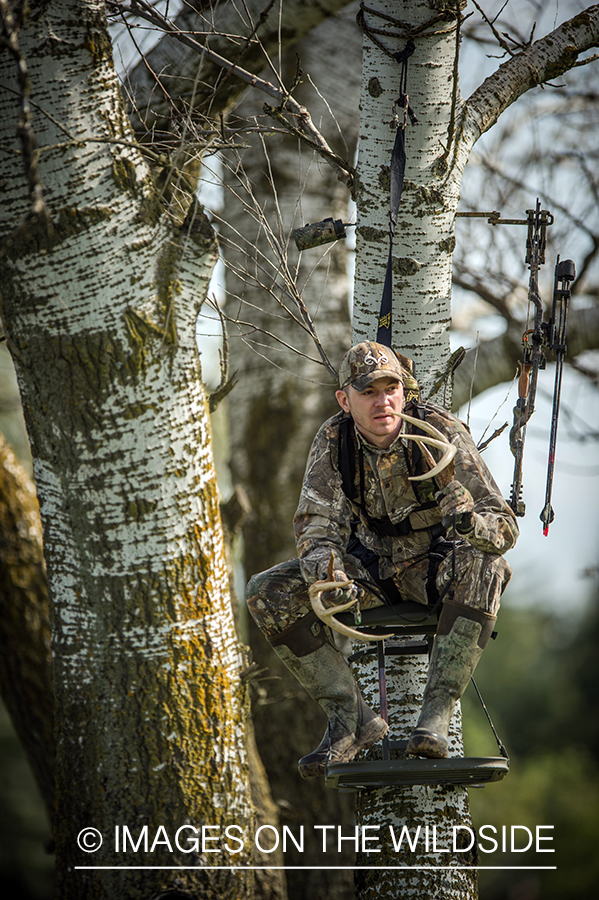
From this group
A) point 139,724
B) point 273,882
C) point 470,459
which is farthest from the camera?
point 273,882

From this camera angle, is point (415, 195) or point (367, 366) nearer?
point (367, 366)

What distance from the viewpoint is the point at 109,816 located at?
3.49 meters

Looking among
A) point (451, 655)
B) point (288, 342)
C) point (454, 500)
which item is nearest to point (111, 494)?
point (454, 500)

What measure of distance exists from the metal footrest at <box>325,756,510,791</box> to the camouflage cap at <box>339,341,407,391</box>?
1.50m

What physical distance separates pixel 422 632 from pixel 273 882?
8.09 ft

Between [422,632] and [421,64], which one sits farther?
[421,64]

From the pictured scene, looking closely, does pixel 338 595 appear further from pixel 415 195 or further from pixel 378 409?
pixel 415 195

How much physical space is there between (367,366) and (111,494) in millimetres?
1289

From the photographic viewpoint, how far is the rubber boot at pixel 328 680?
331cm

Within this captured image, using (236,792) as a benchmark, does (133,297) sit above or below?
above

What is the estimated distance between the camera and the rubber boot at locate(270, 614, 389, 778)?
3.31 m

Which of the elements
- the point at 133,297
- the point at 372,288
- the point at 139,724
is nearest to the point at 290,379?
the point at 372,288

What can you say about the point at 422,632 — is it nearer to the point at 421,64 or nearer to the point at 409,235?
the point at 409,235

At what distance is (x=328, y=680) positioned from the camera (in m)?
3.35
